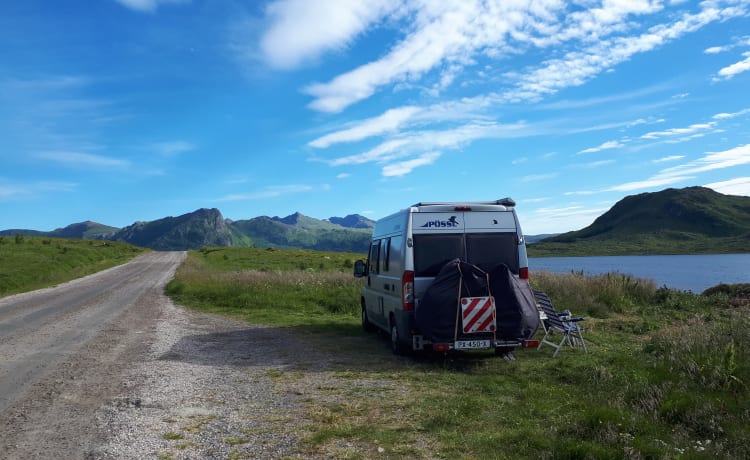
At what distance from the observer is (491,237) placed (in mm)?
9961

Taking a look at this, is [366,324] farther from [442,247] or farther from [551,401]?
[551,401]

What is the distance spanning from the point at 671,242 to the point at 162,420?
193492 millimetres

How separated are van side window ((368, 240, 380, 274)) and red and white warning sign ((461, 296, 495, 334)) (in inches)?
134

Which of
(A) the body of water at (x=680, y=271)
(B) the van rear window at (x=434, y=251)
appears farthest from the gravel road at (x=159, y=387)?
(A) the body of water at (x=680, y=271)

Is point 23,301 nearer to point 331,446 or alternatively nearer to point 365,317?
point 365,317

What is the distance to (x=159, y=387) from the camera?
7793 millimetres

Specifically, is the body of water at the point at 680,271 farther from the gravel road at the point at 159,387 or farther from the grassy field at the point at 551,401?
the gravel road at the point at 159,387

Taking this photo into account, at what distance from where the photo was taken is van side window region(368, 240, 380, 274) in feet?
40.0

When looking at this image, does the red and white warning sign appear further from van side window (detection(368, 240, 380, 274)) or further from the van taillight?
van side window (detection(368, 240, 380, 274))

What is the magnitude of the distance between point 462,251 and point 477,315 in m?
1.33

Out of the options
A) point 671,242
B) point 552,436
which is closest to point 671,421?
point 552,436

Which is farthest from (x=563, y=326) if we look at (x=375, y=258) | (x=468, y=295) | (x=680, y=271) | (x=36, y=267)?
(x=680, y=271)

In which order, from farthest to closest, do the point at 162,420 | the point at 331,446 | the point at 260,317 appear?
the point at 260,317, the point at 162,420, the point at 331,446

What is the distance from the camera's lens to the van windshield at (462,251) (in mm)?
9750
